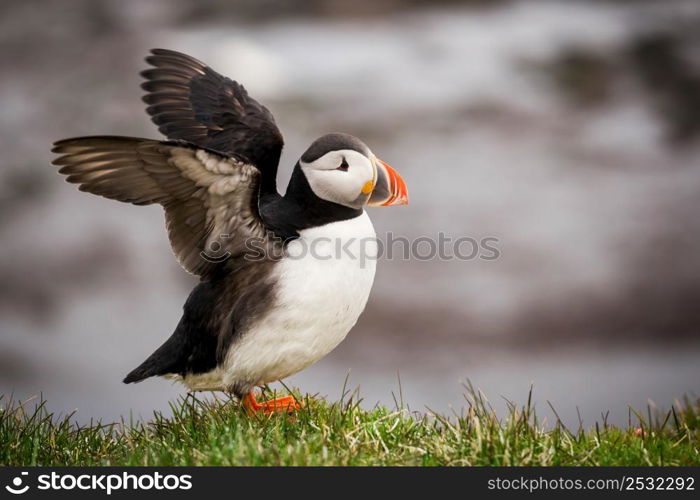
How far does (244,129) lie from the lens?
444 centimetres

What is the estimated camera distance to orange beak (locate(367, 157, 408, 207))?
377 cm

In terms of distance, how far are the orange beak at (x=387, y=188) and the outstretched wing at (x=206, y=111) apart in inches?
33.5

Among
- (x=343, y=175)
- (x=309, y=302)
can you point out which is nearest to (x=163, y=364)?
(x=309, y=302)

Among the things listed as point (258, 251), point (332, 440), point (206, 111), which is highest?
point (206, 111)

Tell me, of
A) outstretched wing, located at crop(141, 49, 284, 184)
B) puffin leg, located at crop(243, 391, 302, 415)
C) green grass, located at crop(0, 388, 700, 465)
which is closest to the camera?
green grass, located at crop(0, 388, 700, 465)

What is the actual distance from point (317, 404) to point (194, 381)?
2.30 ft

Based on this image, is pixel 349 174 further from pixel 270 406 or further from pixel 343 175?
pixel 270 406

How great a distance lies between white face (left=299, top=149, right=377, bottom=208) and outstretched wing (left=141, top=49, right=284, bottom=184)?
2.27 ft

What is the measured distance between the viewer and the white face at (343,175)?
371 cm

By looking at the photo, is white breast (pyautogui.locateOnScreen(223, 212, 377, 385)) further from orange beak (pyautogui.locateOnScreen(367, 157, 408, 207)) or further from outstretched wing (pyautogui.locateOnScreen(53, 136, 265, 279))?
outstretched wing (pyautogui.locateOnScreen(53, 136, 265, 279))

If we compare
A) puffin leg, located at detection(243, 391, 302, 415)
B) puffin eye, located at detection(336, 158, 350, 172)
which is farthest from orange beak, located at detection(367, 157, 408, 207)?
puffin leg, located at detection(243, 391, 302, 415)

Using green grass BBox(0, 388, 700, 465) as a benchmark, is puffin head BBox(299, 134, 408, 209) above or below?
above

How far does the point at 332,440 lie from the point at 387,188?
1.30 meters

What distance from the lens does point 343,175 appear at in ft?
12.2
